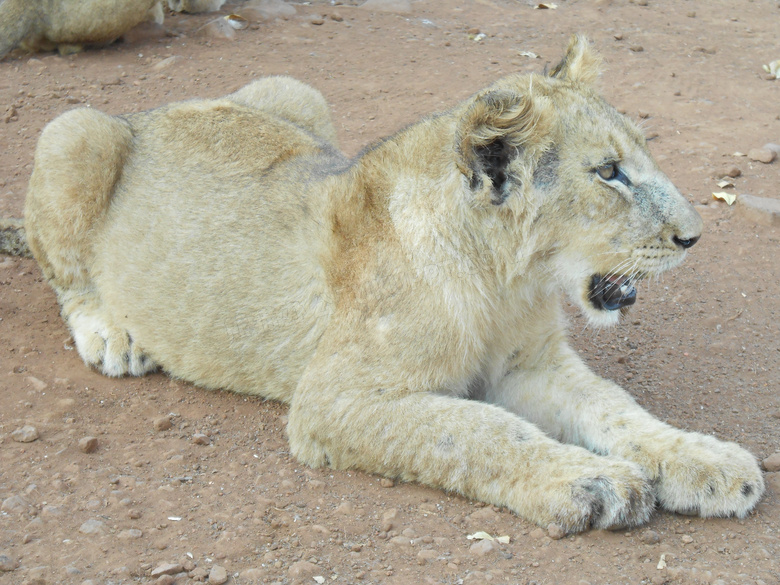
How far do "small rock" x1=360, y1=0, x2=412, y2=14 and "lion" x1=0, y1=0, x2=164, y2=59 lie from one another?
292cm

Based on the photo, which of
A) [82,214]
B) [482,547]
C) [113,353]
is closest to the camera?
[482,547]

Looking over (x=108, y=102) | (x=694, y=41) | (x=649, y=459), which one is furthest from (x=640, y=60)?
(x=649, y=459)

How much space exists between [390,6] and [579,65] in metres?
7.59

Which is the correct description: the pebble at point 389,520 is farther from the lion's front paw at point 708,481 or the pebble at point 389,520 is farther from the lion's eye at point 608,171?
the lion's eye at point 608,171

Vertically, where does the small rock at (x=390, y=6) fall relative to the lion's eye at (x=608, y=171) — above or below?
below

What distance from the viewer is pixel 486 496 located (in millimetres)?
4191

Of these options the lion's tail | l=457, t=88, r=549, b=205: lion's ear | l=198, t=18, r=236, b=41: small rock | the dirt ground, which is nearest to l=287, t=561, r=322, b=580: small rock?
the dirt ground

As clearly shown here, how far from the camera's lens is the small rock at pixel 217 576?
11.7 feet

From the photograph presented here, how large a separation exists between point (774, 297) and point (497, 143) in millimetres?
2999

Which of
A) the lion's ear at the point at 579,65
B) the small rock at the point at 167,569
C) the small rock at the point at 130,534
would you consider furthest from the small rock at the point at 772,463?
the small rock at the point at 130,534

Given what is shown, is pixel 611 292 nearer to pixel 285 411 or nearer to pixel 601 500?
pixel 601 500

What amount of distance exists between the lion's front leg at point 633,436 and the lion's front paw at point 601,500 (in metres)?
0.20

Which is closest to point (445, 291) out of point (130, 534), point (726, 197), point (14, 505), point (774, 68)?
point (130, 534)

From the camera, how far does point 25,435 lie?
471 cm
